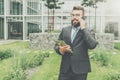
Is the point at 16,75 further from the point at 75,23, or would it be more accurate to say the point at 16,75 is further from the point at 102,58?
the point at 75,23

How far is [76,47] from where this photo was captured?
18.5 feet

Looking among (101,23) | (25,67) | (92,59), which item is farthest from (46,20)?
(25,67)

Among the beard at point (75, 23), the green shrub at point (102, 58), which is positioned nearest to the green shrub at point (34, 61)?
the green shrub at point (102, 58)

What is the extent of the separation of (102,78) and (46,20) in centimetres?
3781

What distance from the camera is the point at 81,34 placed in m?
5.69

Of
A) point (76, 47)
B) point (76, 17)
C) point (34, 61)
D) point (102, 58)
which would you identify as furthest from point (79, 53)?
point (102, 58)

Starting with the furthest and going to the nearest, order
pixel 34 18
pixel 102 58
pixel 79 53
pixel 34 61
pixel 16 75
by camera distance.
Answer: pixel 34 18 → pixel 102 58 → pixel 34 61 → pixel 16 75 → pixel 79 53

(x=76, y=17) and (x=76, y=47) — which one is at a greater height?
(x=76, y=17)

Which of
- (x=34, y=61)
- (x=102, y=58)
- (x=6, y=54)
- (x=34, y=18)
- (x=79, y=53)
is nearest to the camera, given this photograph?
(x=79, y=53)

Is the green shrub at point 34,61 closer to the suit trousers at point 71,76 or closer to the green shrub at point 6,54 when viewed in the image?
the green shrub at point 6,54

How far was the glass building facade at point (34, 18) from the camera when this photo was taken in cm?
4750

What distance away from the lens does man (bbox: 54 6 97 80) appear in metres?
5.55

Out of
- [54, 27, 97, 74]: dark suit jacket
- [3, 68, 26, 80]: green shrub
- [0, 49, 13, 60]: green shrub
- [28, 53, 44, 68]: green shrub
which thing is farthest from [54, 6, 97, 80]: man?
[0, 49, 13, 60]: green shrub

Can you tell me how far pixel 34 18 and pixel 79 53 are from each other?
144ft
